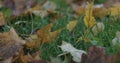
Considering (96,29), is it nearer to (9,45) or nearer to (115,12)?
(115,12)

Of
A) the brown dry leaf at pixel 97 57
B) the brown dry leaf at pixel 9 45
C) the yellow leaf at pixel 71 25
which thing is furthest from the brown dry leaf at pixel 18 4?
the brown dry leaf at pixel 97 57

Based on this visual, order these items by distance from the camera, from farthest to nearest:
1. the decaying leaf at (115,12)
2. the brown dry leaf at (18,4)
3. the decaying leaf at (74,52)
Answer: the brown dry leaf at (18,4), the decaying leaf at (115,12), the decaying leaf at (74,52)

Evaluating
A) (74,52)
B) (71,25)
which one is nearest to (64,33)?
(71,25)

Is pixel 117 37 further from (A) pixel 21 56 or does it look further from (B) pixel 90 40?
(A) pixel 21 56

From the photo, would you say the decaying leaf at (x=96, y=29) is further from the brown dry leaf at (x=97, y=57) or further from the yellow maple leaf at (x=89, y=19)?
the brown dry leaf at (x=97, y=57)

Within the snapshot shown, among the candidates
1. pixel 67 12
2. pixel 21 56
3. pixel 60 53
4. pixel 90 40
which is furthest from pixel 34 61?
pixel 67 12

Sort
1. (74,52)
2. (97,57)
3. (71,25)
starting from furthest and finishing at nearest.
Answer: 1. (71,25)
2. (74,52)
3. (97,57)

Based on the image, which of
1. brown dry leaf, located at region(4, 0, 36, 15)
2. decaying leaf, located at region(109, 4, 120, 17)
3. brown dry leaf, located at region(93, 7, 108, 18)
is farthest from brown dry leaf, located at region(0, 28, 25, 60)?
brown dry leaf, located at region(4, 0, 36, 15)

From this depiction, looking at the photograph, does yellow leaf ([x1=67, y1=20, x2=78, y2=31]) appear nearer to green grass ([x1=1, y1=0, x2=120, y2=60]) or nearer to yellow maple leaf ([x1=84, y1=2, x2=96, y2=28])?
green grass ([x1=1, y1=0, x2=120, y2=60])
